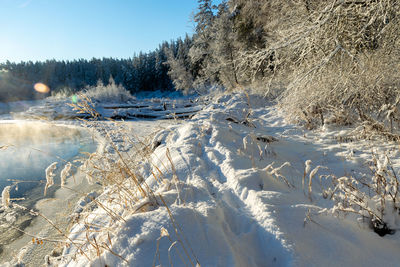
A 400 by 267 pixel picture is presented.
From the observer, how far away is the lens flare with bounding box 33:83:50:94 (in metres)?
55.3

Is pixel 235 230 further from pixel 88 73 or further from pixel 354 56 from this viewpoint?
pixel 88 73

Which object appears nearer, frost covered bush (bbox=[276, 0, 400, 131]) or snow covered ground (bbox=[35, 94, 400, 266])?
snow covered ground (bbox=[35, 94, 400, 266])

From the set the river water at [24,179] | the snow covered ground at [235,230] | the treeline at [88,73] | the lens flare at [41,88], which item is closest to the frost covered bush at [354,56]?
the snow covered ground at [235,230]

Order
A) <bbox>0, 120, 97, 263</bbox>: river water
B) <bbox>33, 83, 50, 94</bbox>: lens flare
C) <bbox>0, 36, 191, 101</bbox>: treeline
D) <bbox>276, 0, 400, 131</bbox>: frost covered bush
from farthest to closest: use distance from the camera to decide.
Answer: <bbox>33, 83, 50, 94</bbox>: lens flare → <bbox>0, 36, 191, 101</bbox>: treeline → <bbox>276, 0, 400, 131</bbox>: frost covered bush → <bbox>0, 120, 97, 263</bbox>: river water

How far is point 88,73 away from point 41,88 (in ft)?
45.2

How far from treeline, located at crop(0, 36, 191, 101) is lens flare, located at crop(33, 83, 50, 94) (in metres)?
1.17

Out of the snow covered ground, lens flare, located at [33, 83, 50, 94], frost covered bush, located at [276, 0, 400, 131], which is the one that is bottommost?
the snow covered ground

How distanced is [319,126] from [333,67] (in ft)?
4.52

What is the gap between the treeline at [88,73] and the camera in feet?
157

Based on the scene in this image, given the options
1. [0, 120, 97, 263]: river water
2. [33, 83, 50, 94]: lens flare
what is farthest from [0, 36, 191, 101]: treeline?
[0, 120, 97, 263]: river water

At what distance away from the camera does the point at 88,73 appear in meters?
62.7

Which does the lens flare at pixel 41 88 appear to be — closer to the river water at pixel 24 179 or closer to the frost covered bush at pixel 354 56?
the river water at pixel 24 179

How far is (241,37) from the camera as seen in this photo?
17.9 metres

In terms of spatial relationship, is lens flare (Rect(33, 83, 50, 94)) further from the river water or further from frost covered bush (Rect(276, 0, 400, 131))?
frost covered bush (Rect(276, 0, 400, 131))
